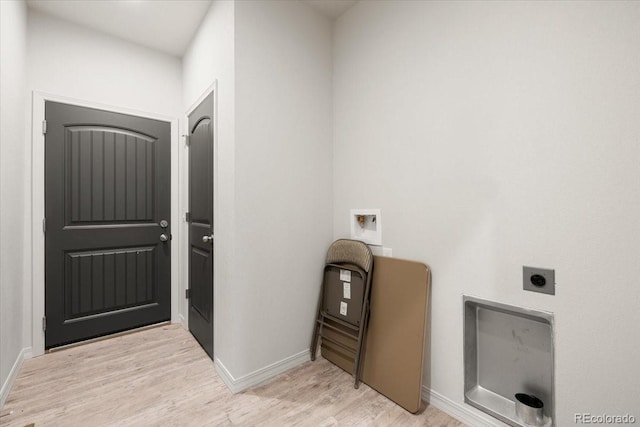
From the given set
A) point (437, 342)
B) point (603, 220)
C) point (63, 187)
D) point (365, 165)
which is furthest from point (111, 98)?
point (603, 220)

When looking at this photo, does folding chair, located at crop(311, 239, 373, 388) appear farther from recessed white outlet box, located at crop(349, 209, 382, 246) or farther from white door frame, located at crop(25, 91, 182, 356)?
white door frame, located at crop(25, 91, 182, 356)

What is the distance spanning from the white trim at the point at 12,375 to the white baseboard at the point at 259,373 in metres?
1.24

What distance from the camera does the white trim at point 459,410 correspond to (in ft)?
4.82

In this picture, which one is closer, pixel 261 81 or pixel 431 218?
pixel 431 218

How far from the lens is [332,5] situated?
88.1 inches

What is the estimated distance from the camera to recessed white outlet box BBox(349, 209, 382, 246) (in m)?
2.01

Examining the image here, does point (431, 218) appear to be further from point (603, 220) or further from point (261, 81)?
point (261, 81)

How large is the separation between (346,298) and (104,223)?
7.66 ft

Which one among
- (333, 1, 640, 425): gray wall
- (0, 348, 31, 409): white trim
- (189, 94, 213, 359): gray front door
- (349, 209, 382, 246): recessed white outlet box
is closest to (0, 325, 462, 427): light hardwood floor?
(0, 348, 31, 409): white trim

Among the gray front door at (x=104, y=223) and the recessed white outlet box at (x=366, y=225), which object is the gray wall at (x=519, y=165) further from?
the gray front door at (x=104, y=223)

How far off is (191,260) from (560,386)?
2.79 metres

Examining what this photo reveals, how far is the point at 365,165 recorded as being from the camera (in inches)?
83.6

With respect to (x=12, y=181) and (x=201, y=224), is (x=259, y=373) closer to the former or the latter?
(x=201, y=224)

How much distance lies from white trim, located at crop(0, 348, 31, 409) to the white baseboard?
4.06 ft
